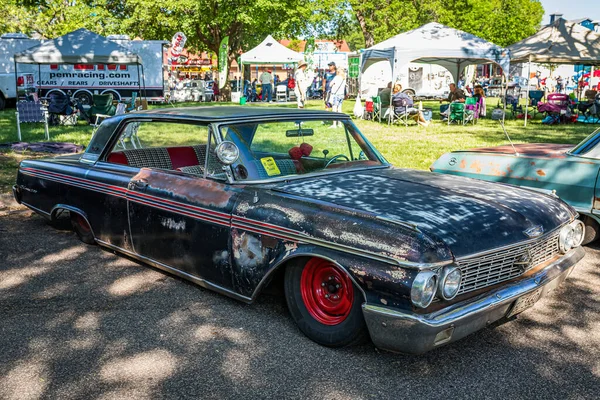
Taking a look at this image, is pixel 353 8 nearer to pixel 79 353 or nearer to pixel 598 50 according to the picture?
pixel 598 50

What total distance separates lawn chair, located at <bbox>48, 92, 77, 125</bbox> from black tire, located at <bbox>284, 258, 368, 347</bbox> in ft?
48.5

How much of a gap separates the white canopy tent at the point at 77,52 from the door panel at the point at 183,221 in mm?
13173

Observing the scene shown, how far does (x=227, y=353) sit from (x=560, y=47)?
1805 cm

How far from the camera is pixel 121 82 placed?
2402 cm

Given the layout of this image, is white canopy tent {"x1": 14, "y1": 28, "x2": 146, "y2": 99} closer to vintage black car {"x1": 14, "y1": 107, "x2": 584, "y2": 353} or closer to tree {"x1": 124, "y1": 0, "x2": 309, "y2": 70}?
vintage black car {"x1": 14, "y1": 107, "x2": 584, "y2": 353}

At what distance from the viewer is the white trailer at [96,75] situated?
2312cm

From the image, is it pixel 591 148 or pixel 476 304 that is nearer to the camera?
pixel 476 304

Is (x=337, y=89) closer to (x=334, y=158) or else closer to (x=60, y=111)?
(x=60, y=111)

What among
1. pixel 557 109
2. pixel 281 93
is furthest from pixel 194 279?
pixel 281 93

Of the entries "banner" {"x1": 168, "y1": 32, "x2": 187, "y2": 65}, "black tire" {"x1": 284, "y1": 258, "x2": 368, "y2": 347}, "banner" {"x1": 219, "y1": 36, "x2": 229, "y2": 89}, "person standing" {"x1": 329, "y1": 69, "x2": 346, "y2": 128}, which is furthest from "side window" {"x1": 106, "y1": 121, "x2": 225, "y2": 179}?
"banner" {"x1": 219, "y1": 36, "x2": 229, "y2": 89}

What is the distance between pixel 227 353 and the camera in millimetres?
3500

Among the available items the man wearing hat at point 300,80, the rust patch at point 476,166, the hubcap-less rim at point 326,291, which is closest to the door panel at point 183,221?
the hubcap-less rim at point 326,291

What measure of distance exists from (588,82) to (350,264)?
35.9 meters

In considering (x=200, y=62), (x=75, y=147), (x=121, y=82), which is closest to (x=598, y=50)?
(x=75, y=147)
